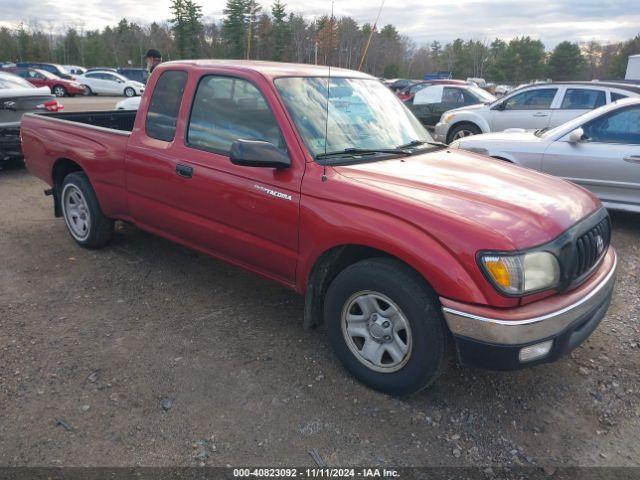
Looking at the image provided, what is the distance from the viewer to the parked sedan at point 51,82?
89.9 ft

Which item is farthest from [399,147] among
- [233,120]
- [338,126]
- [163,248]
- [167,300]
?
[163,248]

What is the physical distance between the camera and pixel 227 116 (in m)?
3.70

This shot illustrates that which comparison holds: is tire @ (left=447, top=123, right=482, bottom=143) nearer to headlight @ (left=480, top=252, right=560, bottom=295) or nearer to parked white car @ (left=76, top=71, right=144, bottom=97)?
headlight @ (left=480, top=252, right=560, bottom=295)

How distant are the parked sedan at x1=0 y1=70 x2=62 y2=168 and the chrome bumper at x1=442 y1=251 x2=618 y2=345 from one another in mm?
8148

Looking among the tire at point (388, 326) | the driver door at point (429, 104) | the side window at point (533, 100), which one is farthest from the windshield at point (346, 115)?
the driver door at point (429, 104)

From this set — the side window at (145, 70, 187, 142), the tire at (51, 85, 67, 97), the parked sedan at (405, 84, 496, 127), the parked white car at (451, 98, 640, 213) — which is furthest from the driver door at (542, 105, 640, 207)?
the tire at (51, 85, 67, 97)

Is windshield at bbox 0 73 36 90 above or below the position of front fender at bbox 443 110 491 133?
above

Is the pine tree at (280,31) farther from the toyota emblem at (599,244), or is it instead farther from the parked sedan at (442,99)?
the parked sedan at (442,99)

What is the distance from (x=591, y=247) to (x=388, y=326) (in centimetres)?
125

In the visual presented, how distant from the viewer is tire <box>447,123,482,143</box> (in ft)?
36.3

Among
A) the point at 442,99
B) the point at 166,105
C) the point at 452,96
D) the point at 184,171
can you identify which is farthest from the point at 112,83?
the point at 184,171

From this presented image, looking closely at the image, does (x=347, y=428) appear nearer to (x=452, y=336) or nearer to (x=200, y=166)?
(x=452, y=336)

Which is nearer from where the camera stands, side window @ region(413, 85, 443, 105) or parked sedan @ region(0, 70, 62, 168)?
parked sedan @ region(0, 70, 62, 168)

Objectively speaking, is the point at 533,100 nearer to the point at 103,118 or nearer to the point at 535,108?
the point at 535,108
